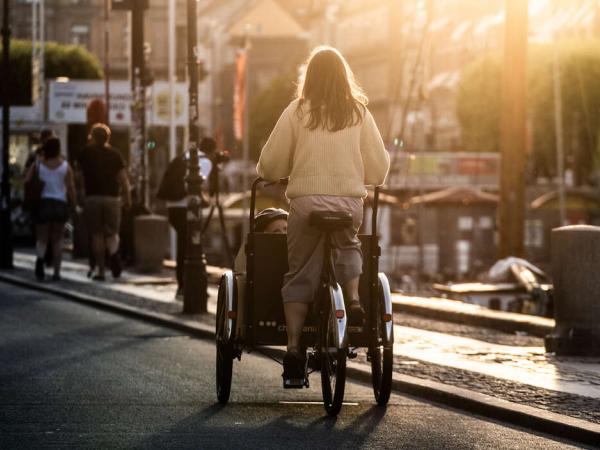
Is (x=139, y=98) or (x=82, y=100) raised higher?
(x=82, y=100)

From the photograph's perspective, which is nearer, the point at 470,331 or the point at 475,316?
the point at 470,331

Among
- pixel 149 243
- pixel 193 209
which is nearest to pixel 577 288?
pixel 193 209

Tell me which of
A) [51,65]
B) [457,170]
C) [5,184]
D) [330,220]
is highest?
[51,65]

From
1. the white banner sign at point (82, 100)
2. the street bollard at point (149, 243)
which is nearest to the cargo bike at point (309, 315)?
the street bollard at point (149, 243)

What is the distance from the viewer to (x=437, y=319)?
15.9 metres

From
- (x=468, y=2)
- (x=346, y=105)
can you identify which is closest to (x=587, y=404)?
(x=346, y=105)

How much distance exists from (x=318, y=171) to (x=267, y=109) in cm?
10629

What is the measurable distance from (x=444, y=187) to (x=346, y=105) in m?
62.3

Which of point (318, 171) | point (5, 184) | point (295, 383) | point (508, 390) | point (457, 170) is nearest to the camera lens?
point (295, 383)

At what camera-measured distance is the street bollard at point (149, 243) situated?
76.5 feet

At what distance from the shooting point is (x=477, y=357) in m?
11.9

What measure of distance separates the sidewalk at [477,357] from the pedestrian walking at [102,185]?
92 centimetres

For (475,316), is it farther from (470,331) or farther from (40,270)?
(40,270)

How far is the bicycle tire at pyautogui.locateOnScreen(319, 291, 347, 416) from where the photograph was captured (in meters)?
8.16
